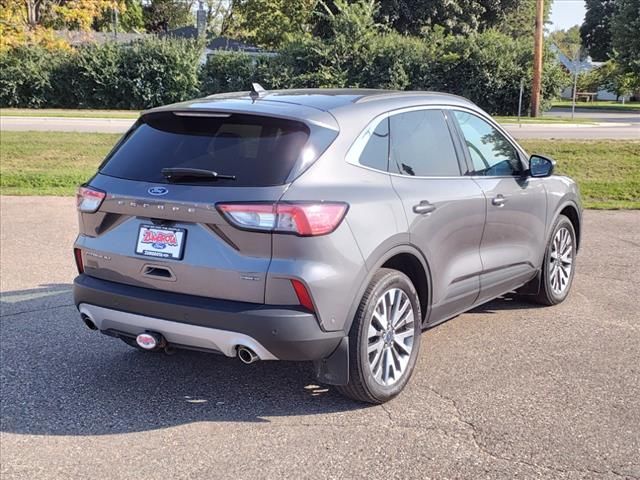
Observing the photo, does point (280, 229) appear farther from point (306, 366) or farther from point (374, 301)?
point (306, 366)

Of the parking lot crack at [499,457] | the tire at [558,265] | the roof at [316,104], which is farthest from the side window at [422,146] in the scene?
the tire at [558,265]

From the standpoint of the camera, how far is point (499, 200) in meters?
5.14

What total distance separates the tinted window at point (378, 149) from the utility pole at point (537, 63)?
1150 inches

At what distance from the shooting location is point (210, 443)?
146 inches

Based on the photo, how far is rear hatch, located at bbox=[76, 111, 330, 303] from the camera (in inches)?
145

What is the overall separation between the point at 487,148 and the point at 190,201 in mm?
2507

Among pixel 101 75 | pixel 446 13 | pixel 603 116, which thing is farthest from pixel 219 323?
pixel 446 13

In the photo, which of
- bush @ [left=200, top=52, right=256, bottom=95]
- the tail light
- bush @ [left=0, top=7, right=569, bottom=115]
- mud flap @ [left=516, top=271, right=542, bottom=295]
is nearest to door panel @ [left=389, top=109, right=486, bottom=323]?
the tail light

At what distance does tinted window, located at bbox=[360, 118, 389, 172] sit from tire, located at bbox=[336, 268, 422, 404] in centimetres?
62

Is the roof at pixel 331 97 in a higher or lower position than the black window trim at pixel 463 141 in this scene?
higher

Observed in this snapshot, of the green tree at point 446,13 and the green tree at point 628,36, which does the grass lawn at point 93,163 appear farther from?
the green tree at point 628,36

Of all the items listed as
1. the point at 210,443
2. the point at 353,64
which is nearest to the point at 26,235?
the point at 210,443

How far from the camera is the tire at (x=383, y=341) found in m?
3.89

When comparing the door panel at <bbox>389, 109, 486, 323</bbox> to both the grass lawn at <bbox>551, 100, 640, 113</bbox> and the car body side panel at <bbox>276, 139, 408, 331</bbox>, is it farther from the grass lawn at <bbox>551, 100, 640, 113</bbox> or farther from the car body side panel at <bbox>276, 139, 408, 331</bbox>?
the grass lawn at <bbox>551, 100, 640, 113</bbox>
